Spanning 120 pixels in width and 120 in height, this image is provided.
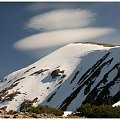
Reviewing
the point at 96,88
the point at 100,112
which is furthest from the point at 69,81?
Result: the point at 100,112

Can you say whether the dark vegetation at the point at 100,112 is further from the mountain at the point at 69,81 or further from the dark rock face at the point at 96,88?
the mountain at the point at 69,81

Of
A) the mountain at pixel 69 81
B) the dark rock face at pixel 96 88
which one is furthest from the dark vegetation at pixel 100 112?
the mountain at pixel 69 81

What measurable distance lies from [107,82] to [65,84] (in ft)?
92.5

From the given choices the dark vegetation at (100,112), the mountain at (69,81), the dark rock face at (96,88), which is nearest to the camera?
the dark vegetation at (100,112)

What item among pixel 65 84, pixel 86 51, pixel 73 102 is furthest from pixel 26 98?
pixel 86 51

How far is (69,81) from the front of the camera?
5591 inches

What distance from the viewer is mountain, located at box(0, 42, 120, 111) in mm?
113562

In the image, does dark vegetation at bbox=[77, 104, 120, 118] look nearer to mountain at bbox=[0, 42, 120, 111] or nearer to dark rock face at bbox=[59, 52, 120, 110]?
dark rock face at bbox=[59, 52, 120, 110]

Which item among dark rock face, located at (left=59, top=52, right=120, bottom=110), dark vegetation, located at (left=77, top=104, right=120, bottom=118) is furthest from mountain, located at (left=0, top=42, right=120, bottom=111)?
dark vegetation, located at (left=77, top=104, right=120, bottom=118)

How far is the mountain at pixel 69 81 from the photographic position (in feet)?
373

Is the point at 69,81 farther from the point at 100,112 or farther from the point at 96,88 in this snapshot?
the point at 100,112

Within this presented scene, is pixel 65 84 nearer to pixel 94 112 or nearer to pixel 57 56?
pixel 57 56

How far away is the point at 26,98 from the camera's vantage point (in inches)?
5458

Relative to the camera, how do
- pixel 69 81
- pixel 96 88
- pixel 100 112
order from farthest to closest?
pixel 69 81
pixel 96 88
pixel 100 112
